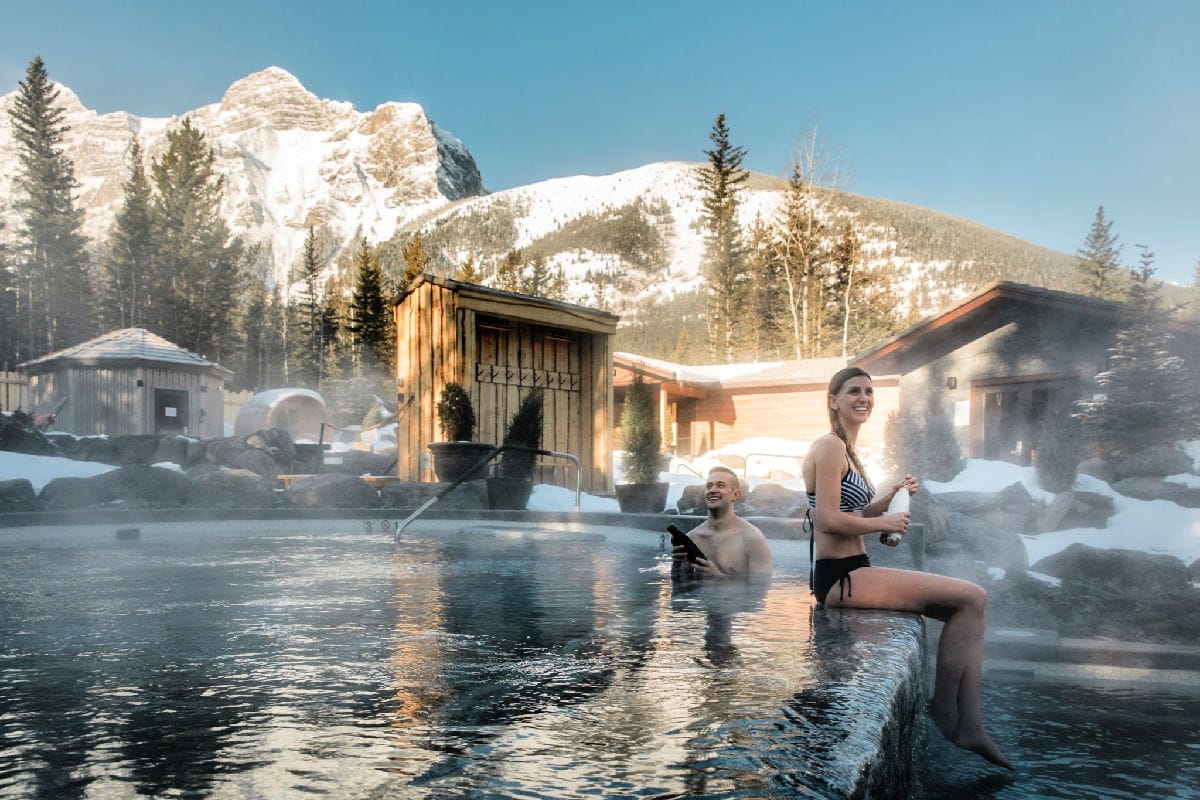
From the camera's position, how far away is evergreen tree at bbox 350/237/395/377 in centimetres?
4072

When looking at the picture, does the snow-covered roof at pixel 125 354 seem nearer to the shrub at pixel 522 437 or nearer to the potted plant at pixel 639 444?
the shrub at pixel 522 437

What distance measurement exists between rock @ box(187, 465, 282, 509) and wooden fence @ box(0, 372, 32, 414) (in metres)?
20.7

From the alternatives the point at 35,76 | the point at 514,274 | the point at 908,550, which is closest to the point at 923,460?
the point at 908,550

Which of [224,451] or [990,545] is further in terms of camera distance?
[224,451]

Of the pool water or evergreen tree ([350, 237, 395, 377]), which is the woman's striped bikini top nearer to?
the pool water

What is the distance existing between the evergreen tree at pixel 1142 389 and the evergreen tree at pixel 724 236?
91.8ft

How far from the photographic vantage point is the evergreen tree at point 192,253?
46.3 meters

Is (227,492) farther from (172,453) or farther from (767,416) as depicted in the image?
(767,416)

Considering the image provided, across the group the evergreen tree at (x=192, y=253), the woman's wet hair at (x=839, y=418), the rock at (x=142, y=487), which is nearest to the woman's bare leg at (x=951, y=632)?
the woman's wet hair at (x=839, y=418)

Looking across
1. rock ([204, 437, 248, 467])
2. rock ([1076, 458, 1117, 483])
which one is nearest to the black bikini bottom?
rock ([1076, 458, 1117, 483])

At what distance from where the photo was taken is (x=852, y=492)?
3.01 metres

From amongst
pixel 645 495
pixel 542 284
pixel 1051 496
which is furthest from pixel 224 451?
pixel 542 284

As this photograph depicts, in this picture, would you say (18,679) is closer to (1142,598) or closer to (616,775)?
(616,775)

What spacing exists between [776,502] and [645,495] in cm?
176
